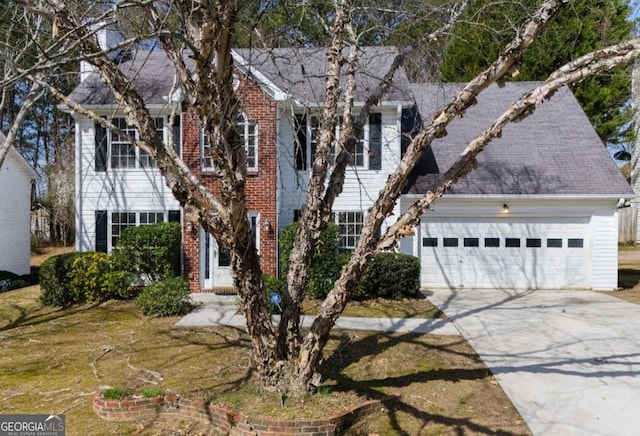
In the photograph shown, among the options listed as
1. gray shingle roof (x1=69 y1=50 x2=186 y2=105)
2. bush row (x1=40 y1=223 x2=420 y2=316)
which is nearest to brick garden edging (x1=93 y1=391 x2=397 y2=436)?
bush row (x1=40 y1=223 x2=420 y2=316)

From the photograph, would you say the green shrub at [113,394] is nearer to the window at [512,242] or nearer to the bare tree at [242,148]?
the bare tree at [242,148]

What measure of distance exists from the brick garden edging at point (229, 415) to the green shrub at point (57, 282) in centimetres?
617

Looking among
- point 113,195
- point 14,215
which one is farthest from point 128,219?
point 14,215

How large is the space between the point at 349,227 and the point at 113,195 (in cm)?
649

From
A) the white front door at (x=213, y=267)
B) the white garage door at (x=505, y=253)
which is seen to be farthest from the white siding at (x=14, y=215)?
the white garage door at (x=505, y=253)

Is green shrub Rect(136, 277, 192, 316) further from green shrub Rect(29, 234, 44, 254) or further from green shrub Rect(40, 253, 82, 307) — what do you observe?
green shrub Rect(29, 234, 44, 254)

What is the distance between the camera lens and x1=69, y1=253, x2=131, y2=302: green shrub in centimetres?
1034

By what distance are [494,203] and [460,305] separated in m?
3.52

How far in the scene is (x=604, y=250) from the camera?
12336 millimetres

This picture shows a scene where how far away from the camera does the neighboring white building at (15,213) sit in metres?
14.9

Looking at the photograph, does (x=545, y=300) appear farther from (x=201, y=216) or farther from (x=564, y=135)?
(x=201, y=216)

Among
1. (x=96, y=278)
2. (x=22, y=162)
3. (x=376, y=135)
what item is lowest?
(x=96, y=278)

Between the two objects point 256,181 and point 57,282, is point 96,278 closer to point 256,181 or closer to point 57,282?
point 57,282

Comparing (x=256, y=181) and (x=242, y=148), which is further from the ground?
(x=256, y=181)
